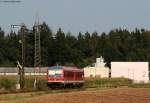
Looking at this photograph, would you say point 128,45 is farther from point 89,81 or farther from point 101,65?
point 89,81

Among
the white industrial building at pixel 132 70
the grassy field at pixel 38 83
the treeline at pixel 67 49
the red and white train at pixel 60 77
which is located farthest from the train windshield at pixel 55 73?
the treeline at pixel 67 49

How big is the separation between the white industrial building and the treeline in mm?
22280

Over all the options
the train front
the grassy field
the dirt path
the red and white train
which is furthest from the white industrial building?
the dirt path

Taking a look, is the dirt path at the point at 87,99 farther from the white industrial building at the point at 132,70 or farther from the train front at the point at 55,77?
the white industrial building at the point at 132,70

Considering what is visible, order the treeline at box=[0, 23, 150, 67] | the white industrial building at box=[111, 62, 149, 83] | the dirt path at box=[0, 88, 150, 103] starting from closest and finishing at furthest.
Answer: the dirt path at box=[0, 88, 150, 103]
the white industrial building at box=[111, 62, 149, 83]
the treeline at box=[0, 23, 150, 67]

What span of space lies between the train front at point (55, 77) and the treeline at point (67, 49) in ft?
199

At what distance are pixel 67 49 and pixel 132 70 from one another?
43890 mm

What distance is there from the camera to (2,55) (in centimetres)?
14338

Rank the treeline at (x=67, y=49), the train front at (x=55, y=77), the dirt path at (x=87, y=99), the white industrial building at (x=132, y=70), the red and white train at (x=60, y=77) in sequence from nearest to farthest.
A: the dirt path at (x=87, y=99) → the train front at (x=55, y=77) → the red and white train at (x=60, y=77) → the white industrial building at (x=132, y=70) → the treeline at (x=67, y=49)

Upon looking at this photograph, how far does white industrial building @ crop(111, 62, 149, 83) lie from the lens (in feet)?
385

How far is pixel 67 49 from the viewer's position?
160 metres

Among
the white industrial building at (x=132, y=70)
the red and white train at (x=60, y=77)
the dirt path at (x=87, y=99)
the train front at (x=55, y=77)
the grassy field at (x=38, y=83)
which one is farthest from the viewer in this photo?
the white industrial building at (x=132, y=70)

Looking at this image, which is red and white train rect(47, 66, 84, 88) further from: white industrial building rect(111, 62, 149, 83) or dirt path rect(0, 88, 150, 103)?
white industrial building rect(111, 62, 149, 83)

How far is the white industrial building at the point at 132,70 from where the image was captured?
117 metres
